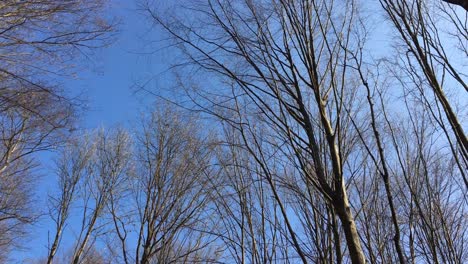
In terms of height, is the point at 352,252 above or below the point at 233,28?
below

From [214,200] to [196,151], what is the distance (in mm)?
1129

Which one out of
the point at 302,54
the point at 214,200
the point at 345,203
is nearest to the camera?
the point at 345,203

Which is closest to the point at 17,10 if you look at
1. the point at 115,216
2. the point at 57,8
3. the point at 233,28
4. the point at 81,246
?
the point at 57,8

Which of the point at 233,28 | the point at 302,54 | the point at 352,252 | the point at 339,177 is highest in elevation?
the point at 233,28

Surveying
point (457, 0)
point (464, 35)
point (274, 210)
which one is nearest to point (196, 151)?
point (274, 210)

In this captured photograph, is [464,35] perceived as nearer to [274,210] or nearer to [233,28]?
[233,28]

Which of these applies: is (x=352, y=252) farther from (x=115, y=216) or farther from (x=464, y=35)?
(x=115, y=216)

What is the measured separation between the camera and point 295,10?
9.31 feet

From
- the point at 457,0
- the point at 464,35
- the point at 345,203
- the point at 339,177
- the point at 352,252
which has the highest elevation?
the point at 464,35

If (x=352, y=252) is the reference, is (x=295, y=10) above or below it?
above

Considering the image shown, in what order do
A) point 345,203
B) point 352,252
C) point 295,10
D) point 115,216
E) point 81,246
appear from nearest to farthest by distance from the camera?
point 352,252 < point 345,203 < point 295,10 < point 115,216 < point 81,246

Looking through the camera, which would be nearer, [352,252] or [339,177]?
[352,252]

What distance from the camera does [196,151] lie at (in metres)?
7.32

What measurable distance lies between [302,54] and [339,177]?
1.09 metres
